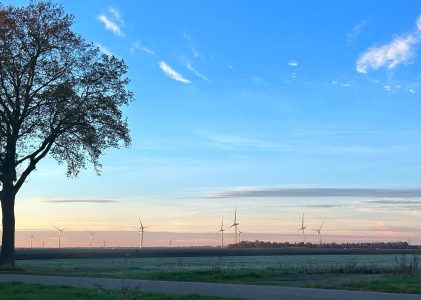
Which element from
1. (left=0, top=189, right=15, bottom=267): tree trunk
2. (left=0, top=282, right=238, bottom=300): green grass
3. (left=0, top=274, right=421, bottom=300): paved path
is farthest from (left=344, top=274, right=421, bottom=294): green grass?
(left=0, top=189, right=15, bottom=267): tree trunk

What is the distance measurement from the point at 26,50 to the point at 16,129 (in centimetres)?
423

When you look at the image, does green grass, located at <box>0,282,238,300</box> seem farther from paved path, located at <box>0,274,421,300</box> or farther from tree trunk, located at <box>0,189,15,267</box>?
tree trunk, located at <box>0,189,15,267</box>

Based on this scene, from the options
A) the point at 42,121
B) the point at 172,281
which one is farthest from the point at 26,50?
the point at 172,281

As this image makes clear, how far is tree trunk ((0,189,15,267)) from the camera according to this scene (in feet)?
125

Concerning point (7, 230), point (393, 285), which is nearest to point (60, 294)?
point (393, 285)

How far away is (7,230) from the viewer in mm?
38219

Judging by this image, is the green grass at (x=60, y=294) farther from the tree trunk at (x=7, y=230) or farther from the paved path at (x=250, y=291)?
the tree trunk at (x=7, y=230)

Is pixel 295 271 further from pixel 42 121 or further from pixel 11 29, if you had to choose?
pixel 11 29

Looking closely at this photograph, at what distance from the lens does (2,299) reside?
19.9m

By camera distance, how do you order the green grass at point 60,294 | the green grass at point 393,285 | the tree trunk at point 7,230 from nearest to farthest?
the green grass at point 60,294 → the green grass at point 393,285 → the tree trunk at point 7,230

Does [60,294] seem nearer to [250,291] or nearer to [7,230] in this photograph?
[250,291]

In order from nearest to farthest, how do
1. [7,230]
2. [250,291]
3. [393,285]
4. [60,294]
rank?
[60,294] → [250,291] → [393,285] → [7,230]

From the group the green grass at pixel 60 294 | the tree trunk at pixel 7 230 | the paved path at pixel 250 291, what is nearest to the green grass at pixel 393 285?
the paved path at pixel 250 291

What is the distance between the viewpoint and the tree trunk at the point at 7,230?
38.2m
